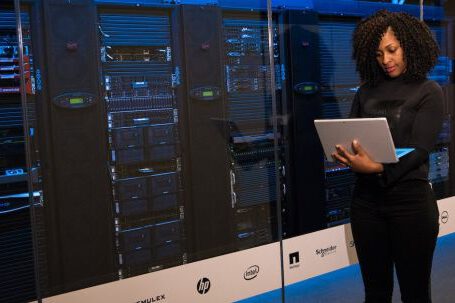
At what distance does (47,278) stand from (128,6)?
1279mm

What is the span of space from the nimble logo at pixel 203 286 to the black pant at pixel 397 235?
2.95 feet

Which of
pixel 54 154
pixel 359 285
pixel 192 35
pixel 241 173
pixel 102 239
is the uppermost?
pixel 192 35

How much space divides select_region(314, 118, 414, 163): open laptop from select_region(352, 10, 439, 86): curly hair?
0.28 meters

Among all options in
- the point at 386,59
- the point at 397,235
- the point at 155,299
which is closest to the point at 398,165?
the point at 397,235

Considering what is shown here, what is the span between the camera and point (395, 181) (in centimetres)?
159

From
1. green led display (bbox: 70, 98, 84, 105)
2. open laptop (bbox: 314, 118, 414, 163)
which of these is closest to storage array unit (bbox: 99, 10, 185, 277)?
green led display (bbox: 70, 98, 84, 105)

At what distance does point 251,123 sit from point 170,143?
51 centimetres

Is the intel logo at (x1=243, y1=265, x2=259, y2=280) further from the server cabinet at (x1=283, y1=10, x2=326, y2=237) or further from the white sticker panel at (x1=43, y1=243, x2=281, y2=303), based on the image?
the server cabinet at (x1=283, y1=10, x2=326, y2=237)

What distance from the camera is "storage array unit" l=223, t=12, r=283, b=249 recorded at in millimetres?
2475

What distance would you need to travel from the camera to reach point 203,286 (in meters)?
2.35

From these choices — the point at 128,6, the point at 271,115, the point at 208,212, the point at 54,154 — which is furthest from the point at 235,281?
the point at 128,6

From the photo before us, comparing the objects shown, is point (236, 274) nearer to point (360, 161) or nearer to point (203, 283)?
point (203, 283)

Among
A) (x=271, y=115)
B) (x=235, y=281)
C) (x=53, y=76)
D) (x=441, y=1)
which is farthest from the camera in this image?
(x=441, y=1)

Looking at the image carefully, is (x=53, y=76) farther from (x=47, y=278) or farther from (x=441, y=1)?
(x=441, y=1)
